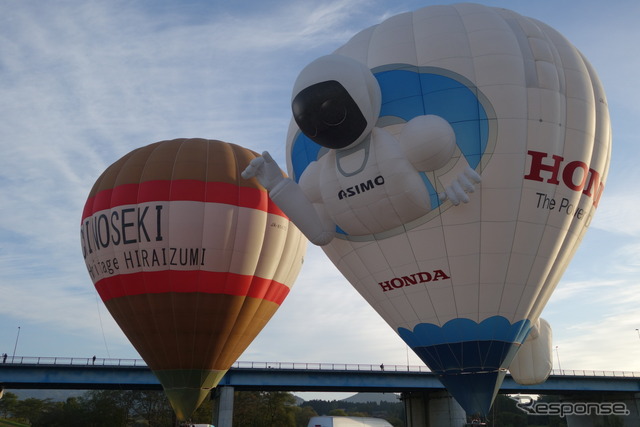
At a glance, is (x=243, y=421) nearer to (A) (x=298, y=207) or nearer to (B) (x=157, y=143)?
(B) (x=157, y=143)

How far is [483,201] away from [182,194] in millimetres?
11567

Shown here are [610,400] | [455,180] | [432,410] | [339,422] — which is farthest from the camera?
[610,400]

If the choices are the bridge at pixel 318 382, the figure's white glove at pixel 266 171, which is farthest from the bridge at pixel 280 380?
the figure's white glove at pixel 266 171

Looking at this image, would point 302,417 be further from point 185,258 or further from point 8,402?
point 185,258

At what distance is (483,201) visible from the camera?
1211 cm

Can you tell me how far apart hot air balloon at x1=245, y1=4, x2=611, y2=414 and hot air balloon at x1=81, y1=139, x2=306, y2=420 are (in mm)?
7029

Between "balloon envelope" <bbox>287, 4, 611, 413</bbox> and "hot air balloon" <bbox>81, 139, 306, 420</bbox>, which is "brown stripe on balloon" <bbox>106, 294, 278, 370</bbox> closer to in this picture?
"hot air balloon" <bbox>81, 139, 306, 420</bbox>

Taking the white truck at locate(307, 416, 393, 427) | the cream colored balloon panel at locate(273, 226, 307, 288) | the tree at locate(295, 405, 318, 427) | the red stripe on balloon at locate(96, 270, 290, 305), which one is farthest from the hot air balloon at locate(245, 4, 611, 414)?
the tree at locate(295, 405, 318, 427)

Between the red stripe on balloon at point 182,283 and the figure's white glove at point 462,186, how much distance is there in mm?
10406

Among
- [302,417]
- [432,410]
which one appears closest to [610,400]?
[432,410]

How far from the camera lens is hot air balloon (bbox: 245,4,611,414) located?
1188 centimetres

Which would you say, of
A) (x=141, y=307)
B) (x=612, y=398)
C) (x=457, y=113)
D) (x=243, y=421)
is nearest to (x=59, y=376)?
(x=141, y=307)

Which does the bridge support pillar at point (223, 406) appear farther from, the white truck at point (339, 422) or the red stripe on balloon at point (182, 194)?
the red stripe on balloon at point (182, 194)

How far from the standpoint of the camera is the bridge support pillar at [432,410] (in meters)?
40.6
